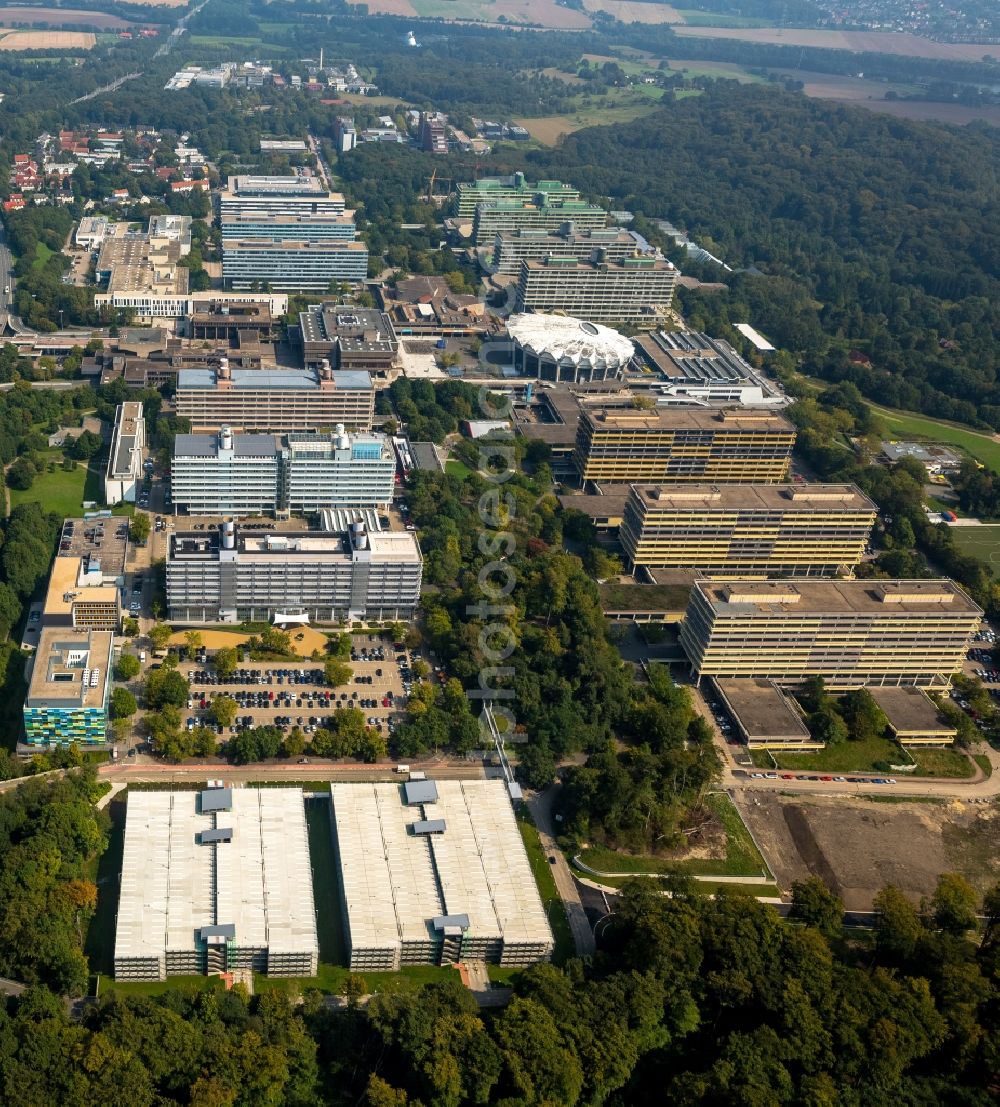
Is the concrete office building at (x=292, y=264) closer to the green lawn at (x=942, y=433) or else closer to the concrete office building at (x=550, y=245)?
the concrete office building at (x=550, y=245)

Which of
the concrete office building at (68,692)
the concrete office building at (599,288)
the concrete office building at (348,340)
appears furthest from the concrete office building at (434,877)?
the concrete office building at (599,288)

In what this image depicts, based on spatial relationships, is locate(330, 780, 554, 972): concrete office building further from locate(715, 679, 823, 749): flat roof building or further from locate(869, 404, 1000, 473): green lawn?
locate(869, 404, 1000, 473): green lawn

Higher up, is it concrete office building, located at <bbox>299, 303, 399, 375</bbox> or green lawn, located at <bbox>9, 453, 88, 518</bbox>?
concrete office building, located at <bbox>299, 303, 399, 375</bbox>

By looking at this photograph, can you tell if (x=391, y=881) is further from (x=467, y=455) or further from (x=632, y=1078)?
(x=467, y=455)

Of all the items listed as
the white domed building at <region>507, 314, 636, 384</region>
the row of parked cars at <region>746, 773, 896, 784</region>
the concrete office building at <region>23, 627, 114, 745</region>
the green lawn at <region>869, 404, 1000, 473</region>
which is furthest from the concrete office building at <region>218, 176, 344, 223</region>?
the row of parked cars at <region>746, 773, 896, 784</region>

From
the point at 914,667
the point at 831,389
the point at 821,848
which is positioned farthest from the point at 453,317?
the point at 821,848

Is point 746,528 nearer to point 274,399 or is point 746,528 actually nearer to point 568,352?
point 568,352
